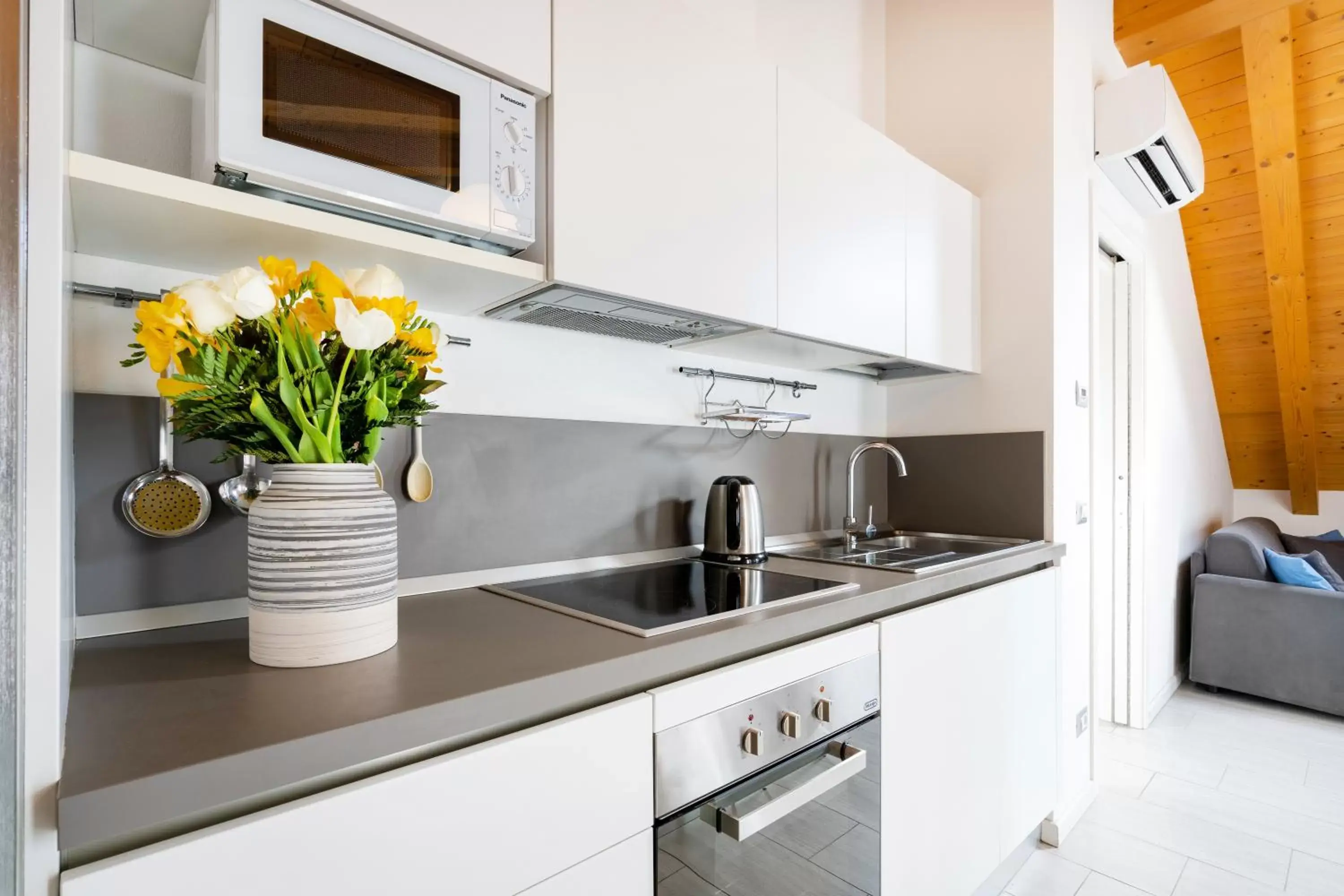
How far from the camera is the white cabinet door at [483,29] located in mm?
992

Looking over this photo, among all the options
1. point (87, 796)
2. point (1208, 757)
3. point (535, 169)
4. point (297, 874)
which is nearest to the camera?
point (87, 796)

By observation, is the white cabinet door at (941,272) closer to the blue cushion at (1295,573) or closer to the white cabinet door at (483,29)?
the white cabinet door at (483,29)

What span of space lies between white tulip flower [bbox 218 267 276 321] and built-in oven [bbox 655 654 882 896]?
745mm

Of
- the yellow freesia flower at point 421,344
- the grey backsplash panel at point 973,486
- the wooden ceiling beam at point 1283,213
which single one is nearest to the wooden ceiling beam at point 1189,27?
the wooden ceiling beam at point 1283,213

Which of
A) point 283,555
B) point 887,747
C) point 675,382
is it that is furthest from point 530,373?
point 887,747

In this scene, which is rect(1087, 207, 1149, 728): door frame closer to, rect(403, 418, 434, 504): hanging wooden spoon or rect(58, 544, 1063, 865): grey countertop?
rect(58, 544, 1063, 865): grey countertop

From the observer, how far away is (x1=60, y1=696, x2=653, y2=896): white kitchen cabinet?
593 millimetres

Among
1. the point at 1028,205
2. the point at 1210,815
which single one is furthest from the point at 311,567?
the point at 1210,815

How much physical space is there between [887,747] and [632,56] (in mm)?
→ 1457

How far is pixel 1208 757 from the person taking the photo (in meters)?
2.77

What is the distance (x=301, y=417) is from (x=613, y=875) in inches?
28.2

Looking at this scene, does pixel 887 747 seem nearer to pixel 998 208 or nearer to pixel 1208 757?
pixel 998 208

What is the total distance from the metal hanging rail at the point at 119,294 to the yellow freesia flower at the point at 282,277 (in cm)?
27

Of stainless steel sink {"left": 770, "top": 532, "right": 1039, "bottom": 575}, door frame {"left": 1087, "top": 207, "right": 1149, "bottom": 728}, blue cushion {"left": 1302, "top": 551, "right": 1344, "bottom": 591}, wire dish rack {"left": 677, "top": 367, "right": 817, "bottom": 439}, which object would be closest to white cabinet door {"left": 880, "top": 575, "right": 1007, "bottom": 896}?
stainless steel sink {"left": 770, "top": 532, "right": 1039, "bottom": 575}
